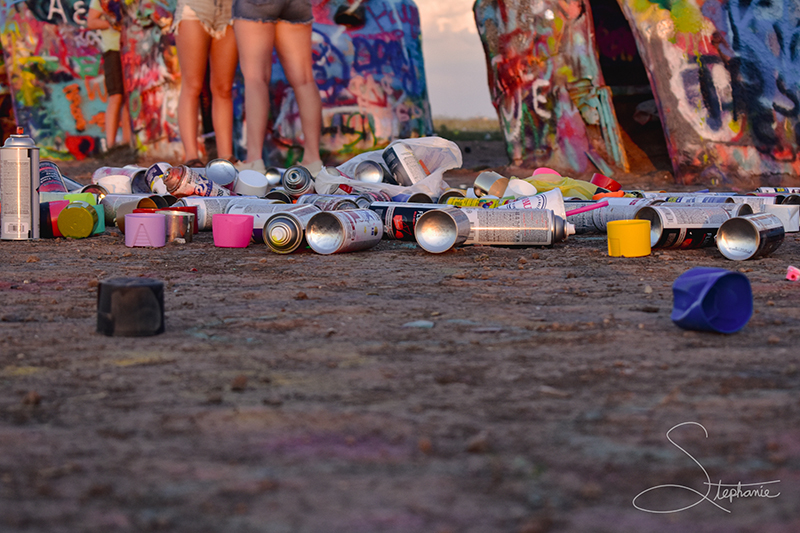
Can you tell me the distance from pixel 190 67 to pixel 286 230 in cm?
311

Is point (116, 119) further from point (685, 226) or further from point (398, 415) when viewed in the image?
point (398, 415)

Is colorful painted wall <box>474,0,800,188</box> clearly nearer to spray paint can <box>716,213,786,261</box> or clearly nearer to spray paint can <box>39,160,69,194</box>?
Result: spray paint can <box>716,213,786,261</box>

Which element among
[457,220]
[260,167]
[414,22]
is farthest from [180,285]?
[414,22]

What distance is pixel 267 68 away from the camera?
18.0 ft

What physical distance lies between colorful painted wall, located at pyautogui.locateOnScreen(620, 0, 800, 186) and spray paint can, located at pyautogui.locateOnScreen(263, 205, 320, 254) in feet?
15.2

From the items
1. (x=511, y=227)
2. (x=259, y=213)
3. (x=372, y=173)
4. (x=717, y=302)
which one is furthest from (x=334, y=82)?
(x=717, y=302)

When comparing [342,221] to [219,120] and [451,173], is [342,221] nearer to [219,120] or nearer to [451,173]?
[219,120]

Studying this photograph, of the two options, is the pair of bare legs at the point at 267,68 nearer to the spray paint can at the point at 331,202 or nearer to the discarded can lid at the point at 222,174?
the discarded can lid at the point at 222,174

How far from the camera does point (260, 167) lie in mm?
5508

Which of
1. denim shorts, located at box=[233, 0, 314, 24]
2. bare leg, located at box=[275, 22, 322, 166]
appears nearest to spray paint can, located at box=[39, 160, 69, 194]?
denim shorts, located at box=[233, 0, 314, 24]

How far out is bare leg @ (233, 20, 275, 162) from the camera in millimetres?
5281

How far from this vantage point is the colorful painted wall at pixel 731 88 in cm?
667

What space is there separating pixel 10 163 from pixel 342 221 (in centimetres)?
159

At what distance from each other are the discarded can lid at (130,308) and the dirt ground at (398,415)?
4cm
